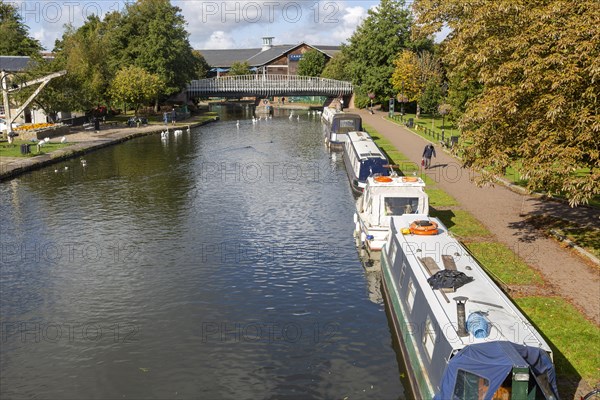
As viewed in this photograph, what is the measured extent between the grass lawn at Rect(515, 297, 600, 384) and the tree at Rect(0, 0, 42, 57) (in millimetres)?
94086

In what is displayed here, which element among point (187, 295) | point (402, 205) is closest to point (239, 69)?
point (402, 205)

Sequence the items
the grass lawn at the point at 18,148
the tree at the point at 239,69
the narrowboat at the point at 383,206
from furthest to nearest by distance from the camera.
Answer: the tree at the point at 239,69, the grass lawn at the point at 18,148, the narrowboat at the point at 383,206

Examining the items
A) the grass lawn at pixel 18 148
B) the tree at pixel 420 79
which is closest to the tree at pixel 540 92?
the grass lawn at pixel 18 148

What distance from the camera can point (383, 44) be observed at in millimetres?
95938

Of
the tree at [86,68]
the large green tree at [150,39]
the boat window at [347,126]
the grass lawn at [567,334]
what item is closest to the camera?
the grass lawn at [567,334]

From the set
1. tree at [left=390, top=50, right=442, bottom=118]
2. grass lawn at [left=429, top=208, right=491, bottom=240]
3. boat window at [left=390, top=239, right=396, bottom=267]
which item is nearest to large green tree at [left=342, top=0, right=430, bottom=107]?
tree at [left=390, top=50, right=442, bottom=118]

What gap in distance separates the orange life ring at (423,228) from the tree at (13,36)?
8965 centimetres

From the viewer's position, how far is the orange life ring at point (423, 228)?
66.1 ft

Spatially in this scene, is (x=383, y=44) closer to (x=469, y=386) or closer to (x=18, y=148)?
(x=18, y=148)

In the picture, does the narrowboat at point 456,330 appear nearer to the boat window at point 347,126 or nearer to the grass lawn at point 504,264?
the grass lawn at point 504,264

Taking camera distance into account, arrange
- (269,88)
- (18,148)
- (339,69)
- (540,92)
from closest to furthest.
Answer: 1. (540,92)
2. (18,148)
3. (269,88)
4. (339,69)

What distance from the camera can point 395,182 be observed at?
85.9 ft

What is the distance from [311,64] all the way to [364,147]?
98775 mm

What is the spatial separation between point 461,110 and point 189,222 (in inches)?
1217
